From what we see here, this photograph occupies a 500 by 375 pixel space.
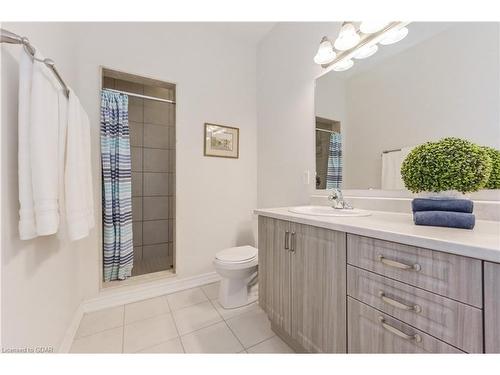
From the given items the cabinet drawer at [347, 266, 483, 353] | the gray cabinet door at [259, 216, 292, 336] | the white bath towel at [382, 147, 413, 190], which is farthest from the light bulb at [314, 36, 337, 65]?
the cabinet drawer at [347, 266, 483, 353]

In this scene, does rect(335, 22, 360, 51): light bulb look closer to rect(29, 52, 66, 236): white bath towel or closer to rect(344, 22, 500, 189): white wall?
rect(344, 22, 500, 189): white wall

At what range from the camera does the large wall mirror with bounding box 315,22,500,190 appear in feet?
3.18

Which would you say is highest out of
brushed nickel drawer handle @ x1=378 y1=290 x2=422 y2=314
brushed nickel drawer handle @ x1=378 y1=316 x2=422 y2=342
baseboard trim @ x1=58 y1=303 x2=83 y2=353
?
brushed nickel drawer handle @ x1=378 y1=290 x2=422 y2=314

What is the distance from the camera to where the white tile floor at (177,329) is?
1269 millimetres

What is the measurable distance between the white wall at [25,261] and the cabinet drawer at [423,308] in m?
1.27

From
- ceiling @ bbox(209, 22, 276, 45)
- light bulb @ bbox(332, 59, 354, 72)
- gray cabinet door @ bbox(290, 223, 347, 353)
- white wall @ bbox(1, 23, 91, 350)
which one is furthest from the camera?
ceiling @ bbox(209, 22, 276, 45)

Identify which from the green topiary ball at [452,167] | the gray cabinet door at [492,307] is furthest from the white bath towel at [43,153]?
the green topiary ball at [452,167]

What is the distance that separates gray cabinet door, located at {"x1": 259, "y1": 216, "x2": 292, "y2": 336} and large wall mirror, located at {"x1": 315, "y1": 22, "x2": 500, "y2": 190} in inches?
25.7

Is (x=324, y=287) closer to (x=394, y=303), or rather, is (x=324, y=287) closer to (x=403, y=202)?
(x=394, y=303)

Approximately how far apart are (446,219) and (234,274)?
132 centimetres

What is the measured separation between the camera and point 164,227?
2.76 meters

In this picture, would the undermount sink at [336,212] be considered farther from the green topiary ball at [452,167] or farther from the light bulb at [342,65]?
the light bulb at [342,65]

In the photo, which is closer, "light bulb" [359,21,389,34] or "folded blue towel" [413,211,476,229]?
"folded blue towel" [413,211,476,229]
